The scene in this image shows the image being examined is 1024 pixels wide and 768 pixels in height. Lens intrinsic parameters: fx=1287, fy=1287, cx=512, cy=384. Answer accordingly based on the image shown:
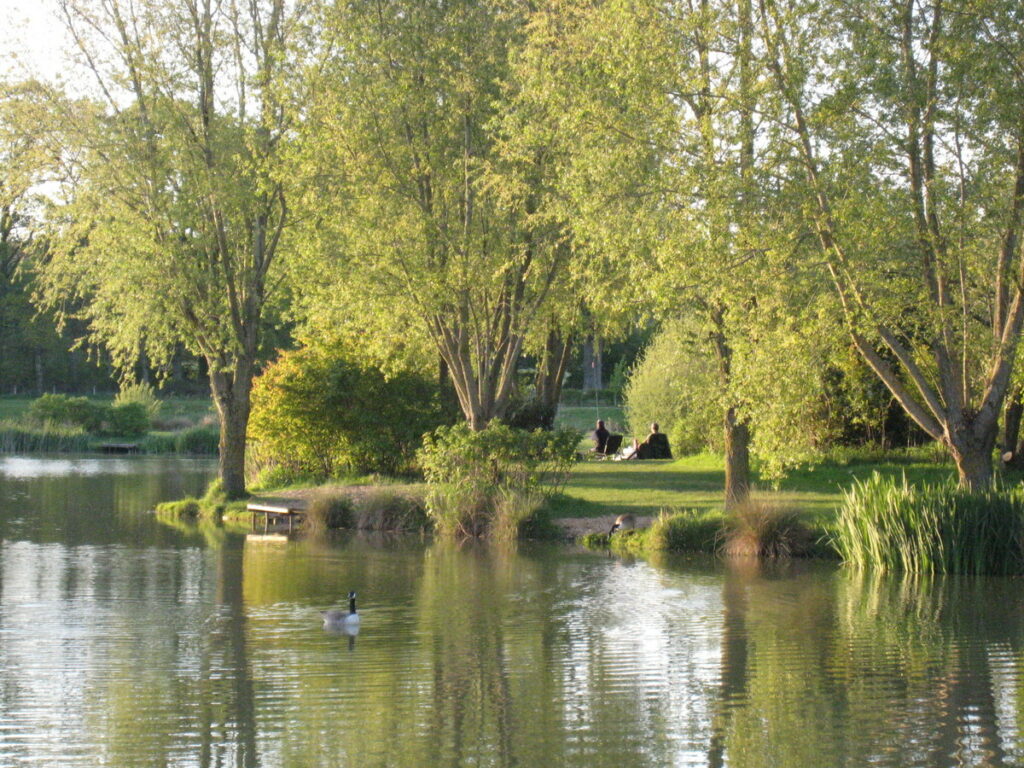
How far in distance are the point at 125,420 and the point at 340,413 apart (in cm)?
2596

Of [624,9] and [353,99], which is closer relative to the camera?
[624,9]

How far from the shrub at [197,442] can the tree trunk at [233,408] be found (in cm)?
2208

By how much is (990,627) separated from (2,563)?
540 inches

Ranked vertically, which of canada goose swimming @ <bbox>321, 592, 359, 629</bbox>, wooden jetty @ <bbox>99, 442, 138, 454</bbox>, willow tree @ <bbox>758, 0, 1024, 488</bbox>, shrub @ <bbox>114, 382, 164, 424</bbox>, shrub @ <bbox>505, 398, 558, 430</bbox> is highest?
willow tree @ <bbox>758, 0, 1024, 488</bbox>

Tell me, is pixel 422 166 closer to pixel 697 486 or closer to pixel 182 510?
pixel 697 486

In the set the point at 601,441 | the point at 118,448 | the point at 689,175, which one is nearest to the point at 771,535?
the point at 689,175

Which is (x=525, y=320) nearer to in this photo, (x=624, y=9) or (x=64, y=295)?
(x=624, y=9)

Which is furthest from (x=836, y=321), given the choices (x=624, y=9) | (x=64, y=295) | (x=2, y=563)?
(x=64, y=295)

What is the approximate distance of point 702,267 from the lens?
17375 mm

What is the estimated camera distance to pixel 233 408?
26953mm

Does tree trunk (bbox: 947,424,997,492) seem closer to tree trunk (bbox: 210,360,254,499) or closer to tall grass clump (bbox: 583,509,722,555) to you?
tall grass clump (bbox: 583,509,722,555)

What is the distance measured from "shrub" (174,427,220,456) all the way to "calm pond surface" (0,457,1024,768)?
29457 millimetres

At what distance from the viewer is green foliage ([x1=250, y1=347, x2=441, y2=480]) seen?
28875 millimetres

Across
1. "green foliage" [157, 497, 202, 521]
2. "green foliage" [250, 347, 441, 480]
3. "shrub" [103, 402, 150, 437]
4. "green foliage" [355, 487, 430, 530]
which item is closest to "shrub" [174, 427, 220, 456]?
"shrub" [103, 402, 150, 437]
